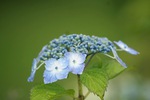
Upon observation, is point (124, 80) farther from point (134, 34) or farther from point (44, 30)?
point (44, 30)

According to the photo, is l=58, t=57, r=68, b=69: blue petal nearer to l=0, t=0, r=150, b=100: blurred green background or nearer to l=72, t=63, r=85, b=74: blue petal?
l=72, t=63, r=85, b=74: blue petal

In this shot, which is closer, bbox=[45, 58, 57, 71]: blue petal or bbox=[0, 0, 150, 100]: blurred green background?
bbox=[45, 58, 57, 71]: blue petal

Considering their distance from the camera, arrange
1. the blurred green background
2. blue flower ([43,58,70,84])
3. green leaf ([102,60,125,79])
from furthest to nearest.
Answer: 1. the blurred green background
2. green leaf ([102,60,125,79])
3. blue flower ([43,58,70,84])

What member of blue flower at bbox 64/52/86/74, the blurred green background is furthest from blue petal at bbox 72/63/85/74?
the blurred green background

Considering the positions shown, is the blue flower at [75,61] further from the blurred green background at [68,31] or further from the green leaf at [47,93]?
the blurred green background at [68,31]

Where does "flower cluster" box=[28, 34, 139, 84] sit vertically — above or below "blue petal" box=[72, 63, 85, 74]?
above

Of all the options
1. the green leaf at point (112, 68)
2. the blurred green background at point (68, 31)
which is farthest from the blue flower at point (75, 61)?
the blurred green background at point (68, 31)

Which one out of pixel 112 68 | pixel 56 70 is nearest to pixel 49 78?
pixel 56 70
